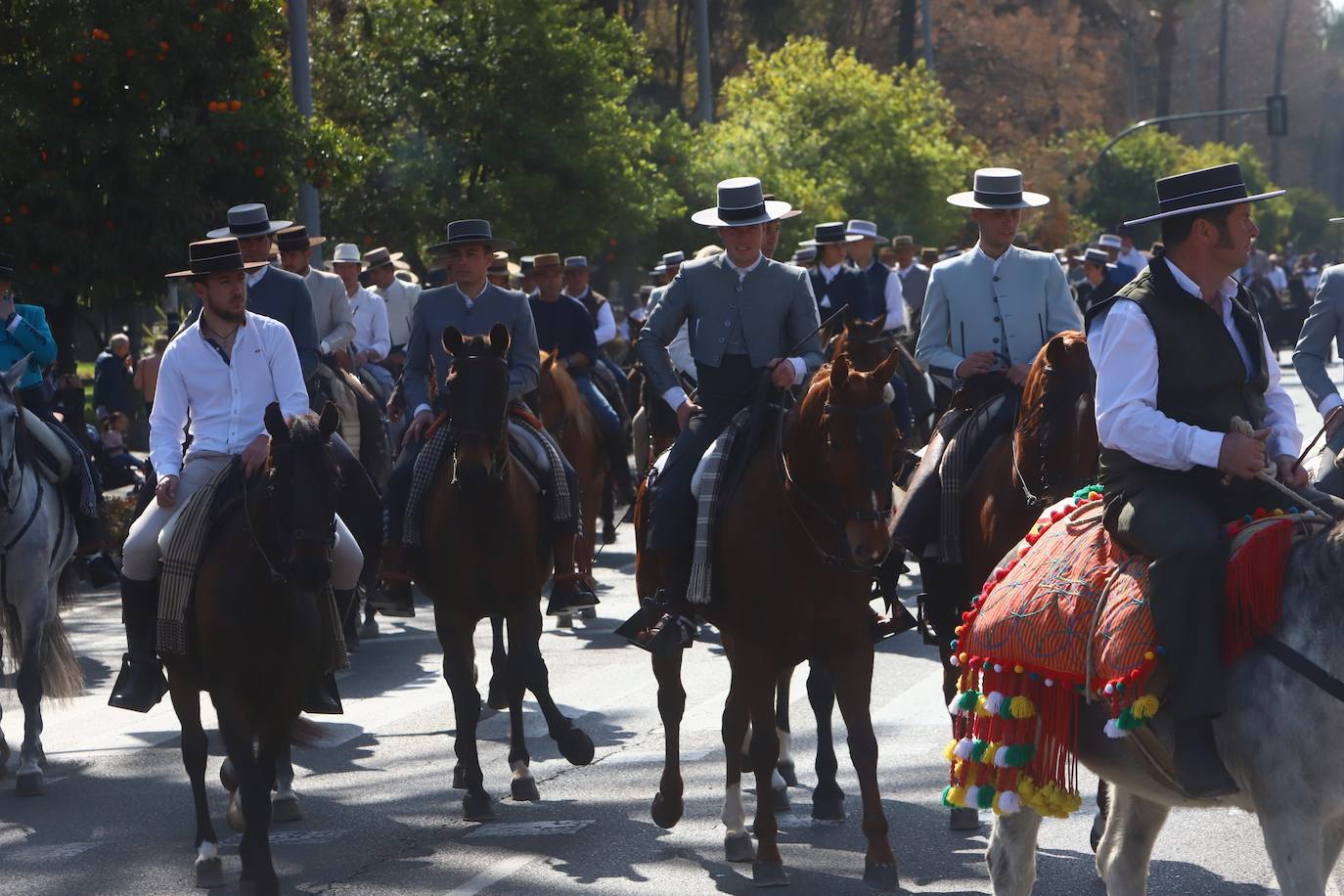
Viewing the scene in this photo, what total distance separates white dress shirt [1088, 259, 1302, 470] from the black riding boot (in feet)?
14.6

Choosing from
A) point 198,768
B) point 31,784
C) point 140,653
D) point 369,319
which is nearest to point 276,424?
point 140,653

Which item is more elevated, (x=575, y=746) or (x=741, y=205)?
(x=741, y=205)

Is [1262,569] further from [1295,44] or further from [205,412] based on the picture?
[1295,44]

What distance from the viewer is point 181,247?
54.9 ft

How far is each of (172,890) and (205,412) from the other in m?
2.05

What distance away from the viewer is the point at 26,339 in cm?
1078

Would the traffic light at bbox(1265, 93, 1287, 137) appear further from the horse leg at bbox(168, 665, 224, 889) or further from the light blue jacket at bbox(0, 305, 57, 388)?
the horse leg at bbox(168, 665, 224, 889)

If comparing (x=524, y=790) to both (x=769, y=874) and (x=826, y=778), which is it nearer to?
(x=826, y=778)

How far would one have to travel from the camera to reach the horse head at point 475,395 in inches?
346

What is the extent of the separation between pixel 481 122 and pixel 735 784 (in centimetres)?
1846

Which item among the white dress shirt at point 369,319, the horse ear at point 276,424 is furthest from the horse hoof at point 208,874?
the white dress shirt at point 369,319

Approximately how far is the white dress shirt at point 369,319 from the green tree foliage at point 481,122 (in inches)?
313

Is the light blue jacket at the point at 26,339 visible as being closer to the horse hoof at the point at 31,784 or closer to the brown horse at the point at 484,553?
the horse hoof at the point at 31,784

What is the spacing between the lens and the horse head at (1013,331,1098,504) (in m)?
7.88
